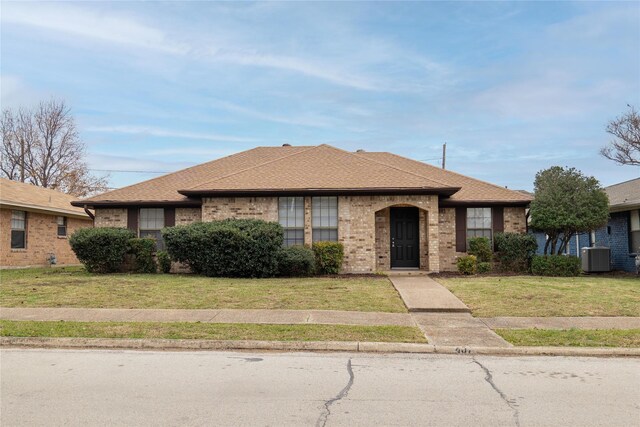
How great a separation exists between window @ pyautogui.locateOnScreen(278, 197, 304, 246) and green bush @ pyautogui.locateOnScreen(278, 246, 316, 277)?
129cm

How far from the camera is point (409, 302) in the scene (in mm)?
11711

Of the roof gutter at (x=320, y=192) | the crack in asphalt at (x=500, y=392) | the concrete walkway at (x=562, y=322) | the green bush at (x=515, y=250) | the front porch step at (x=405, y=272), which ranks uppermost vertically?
the roof gutter at (x=320, y=192)

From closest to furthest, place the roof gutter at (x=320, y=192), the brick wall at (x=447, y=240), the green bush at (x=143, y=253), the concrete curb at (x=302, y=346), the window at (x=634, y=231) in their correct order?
1. the concrete curb at (x=302, y=346)
2. the roof gutter at (x=320, y=192)
3. the window at (x=634, y=231)
4. the green bush at (x=143, y=253)
5. the brick wall at (x=447, y=240)

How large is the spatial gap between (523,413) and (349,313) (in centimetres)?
545

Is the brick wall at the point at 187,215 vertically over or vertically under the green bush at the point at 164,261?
over

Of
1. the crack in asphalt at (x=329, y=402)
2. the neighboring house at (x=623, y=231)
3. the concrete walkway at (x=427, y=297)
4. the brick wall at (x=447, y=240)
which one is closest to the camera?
the crack in asphalt at (x=329, y=402)

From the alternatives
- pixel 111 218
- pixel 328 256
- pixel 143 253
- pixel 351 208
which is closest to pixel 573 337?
pixel 328 256

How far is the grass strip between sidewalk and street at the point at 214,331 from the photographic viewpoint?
8.38 m

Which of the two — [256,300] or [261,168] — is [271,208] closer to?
[261,168]

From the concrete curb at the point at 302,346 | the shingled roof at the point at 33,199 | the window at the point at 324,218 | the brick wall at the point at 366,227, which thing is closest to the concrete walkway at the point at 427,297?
the brick wall at the point at 366,227

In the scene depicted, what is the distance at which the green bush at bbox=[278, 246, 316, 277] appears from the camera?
54.4 feet

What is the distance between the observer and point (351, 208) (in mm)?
18078

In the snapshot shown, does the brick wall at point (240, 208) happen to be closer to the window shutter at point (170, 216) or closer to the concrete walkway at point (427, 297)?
the window shutter at point (170, 216)

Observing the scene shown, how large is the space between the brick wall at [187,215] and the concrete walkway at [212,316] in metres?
8.61
